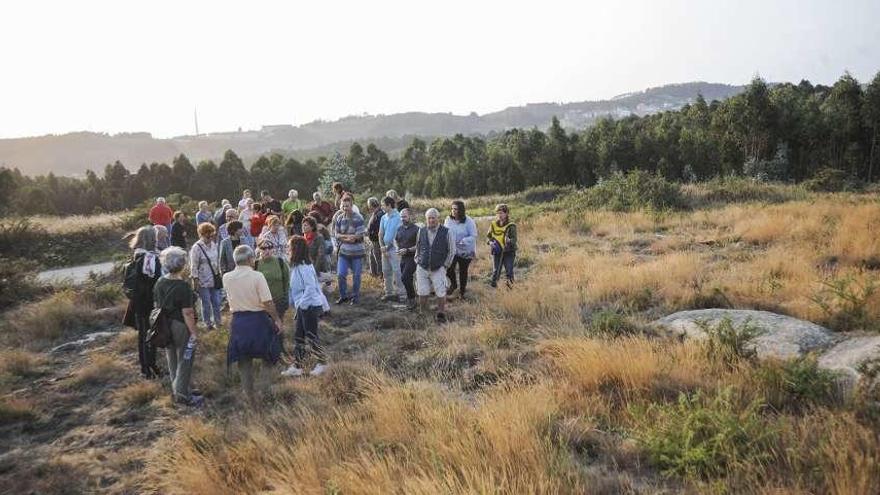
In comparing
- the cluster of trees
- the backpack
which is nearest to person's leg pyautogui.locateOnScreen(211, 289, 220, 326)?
the backpack

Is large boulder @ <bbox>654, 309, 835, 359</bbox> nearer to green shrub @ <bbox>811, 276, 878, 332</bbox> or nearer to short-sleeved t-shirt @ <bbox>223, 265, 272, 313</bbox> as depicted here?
green shrub @ <bbox>811, 276, 878, 332</bbox>

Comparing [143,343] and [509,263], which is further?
[509,263]

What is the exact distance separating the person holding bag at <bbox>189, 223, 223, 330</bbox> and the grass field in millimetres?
850

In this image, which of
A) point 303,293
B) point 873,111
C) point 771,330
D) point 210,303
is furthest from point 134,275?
point 873,111

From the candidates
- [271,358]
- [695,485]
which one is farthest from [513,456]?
[271,358]

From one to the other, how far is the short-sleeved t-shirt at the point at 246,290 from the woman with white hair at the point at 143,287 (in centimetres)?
215

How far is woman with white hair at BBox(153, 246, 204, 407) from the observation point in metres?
5.81

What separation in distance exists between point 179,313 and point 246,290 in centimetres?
105

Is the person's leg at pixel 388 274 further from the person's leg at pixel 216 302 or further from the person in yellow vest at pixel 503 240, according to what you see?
the person's leg at pixel 216 302

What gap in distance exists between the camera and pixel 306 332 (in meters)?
6.89

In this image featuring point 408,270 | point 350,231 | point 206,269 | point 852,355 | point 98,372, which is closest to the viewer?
point 852,355

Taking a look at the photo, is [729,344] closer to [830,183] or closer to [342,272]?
[342,272]

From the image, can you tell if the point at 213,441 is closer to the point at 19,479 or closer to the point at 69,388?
the point at 19,479

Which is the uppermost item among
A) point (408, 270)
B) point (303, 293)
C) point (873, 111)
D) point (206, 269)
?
point (873, 111)
